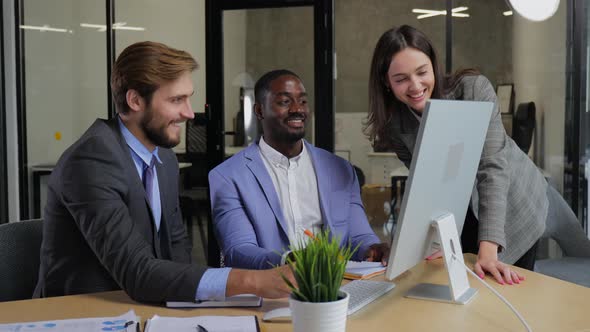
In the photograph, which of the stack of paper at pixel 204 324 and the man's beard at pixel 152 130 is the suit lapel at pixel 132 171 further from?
the stack of paper at pixel 204 324

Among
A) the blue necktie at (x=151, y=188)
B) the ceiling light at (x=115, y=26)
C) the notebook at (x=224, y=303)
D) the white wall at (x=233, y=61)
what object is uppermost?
the ceiling light at (x=115, y=26)

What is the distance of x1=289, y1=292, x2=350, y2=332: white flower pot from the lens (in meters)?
1.26

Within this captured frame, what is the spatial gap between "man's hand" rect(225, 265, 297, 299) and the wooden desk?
0.04 metres

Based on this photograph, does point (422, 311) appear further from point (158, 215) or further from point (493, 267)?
point (158, 215)

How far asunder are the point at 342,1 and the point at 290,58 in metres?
0.56

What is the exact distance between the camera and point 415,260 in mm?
1658

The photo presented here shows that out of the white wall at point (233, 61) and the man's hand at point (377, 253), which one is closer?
the man's hand at point (377, 253)

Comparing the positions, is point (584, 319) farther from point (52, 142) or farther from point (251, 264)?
point (52, 142)

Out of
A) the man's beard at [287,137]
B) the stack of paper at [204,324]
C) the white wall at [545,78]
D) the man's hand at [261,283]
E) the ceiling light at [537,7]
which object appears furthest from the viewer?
the white wall at [545,78]

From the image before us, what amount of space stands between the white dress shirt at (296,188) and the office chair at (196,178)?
270 cm

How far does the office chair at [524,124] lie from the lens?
14.5 feet

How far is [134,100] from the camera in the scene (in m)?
2.03

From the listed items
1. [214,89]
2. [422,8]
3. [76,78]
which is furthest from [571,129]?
[76,78]

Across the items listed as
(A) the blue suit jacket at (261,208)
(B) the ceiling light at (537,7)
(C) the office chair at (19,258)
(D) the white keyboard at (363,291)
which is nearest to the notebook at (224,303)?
(D) the white keyboard at (363,291)
